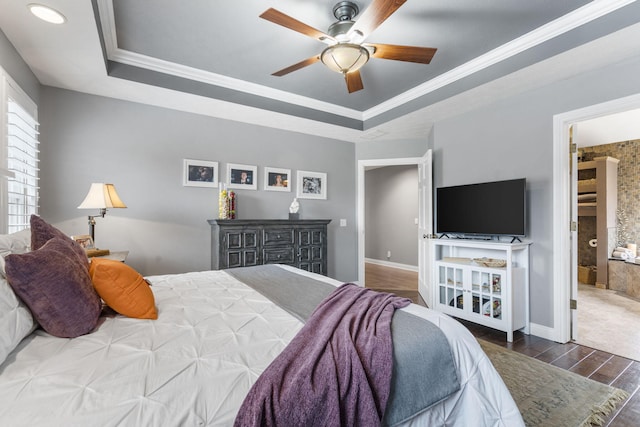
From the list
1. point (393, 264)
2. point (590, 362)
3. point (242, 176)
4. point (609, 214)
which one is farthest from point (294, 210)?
point (609, 214)

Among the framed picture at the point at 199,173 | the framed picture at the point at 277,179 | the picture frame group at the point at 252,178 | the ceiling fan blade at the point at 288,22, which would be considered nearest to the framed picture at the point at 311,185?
the picture frame group at the point at 252,178

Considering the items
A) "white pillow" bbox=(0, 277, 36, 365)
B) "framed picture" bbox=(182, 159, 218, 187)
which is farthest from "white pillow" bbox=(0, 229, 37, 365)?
"framed picture" bbox=(182, 159, 218, 187)

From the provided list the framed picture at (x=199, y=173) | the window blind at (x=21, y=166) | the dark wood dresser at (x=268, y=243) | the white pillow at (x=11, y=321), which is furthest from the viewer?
Result: the framed picture at (x=199, y=173)

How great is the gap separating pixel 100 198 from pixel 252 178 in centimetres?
176

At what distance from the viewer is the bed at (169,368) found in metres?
0.74

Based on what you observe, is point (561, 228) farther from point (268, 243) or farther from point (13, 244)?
point (13, 244)

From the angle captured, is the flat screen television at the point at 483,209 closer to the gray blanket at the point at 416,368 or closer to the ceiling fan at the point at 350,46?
the ceiling fan at the point at 350,46

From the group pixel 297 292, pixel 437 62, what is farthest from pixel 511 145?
pixel 297 292

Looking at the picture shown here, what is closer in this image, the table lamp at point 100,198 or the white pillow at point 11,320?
the white pillow at point 11,320

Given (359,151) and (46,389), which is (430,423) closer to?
(46,389)

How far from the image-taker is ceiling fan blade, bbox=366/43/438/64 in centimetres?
209

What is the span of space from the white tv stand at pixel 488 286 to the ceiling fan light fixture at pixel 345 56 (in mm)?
2167

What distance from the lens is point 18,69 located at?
2.31 meters

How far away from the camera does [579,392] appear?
6.45ft
